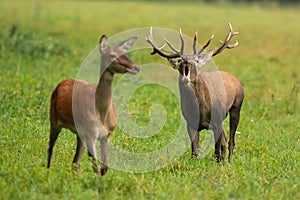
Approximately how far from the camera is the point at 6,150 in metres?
9.44

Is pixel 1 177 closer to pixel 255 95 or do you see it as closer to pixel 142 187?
pixel 142 187

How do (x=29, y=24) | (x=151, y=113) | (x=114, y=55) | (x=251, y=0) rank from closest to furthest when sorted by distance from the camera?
(x=114, y=55) → (x=151, y=113) → (x=29, y=24) → (x=251, y=0)

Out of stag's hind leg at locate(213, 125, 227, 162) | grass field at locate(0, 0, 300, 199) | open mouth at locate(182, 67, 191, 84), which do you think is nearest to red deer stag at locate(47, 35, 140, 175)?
grass field at locate(0, 0, 300, 199)

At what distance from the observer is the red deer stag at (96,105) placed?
7.56 metres

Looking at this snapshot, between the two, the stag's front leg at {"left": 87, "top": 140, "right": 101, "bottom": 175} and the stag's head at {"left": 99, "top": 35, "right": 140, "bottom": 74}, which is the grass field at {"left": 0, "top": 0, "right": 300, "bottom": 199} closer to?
the stag's front leg at {"left": 87, "top": 140, "right": 101, "bottom": 175}

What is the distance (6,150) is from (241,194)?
10.3 ft

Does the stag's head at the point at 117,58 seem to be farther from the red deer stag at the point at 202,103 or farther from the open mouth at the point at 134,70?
the red deer stag at the point at 202,103

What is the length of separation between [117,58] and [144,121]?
5184 mm

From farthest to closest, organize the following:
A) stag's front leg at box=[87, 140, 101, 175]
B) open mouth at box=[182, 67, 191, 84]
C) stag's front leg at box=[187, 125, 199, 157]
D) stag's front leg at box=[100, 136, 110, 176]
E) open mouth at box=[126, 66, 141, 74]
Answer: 1. stag's front leg at box=[187, 125, 199, 157]
2. open mouth at box=[182, 67, 191, 84]
3. stag's front leg at box=[100, 136, 110, 176]
4. stag's front leg at box=[87, 140, 101, 175]
5. open mouth at box=[126, 66, 141, 74]

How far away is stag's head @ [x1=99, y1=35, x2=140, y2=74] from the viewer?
24.4ft

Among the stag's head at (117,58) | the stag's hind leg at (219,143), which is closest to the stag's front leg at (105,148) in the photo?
the stag's head at (117,58)

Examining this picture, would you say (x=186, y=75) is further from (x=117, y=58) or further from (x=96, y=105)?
(x=117, y=58)

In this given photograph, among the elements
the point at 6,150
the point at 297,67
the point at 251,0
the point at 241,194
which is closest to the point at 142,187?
the point at 241,194

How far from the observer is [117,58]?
749 centimetres
